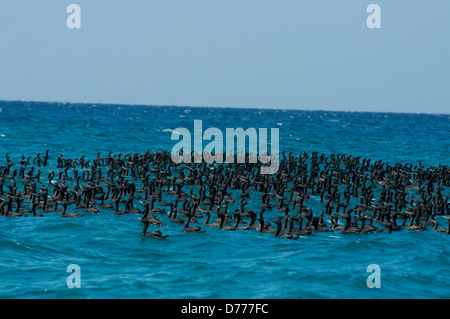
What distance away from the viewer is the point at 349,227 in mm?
26703

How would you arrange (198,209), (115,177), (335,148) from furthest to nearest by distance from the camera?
(335,148) → (115,177) → (198,209)

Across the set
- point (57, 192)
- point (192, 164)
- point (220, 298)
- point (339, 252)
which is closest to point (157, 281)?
point (220, 298)

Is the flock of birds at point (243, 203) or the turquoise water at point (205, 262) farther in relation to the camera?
the flock of birds at point (243, 203)

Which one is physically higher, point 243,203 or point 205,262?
point 243,203

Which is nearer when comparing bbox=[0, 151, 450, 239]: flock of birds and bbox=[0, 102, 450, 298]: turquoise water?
bbox=[0, 102, 450, 298]: turquoise water

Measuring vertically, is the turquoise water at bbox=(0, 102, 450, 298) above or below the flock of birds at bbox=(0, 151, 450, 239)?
below

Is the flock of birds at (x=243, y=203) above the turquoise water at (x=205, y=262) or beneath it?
above

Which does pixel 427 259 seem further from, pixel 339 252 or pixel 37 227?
pixel 37 227

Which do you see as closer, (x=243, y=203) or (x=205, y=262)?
(x=205, y=262)

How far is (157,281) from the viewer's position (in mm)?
18875

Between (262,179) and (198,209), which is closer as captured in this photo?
(198,209)

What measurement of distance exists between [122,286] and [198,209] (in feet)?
39.4

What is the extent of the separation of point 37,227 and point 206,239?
24.1ft
